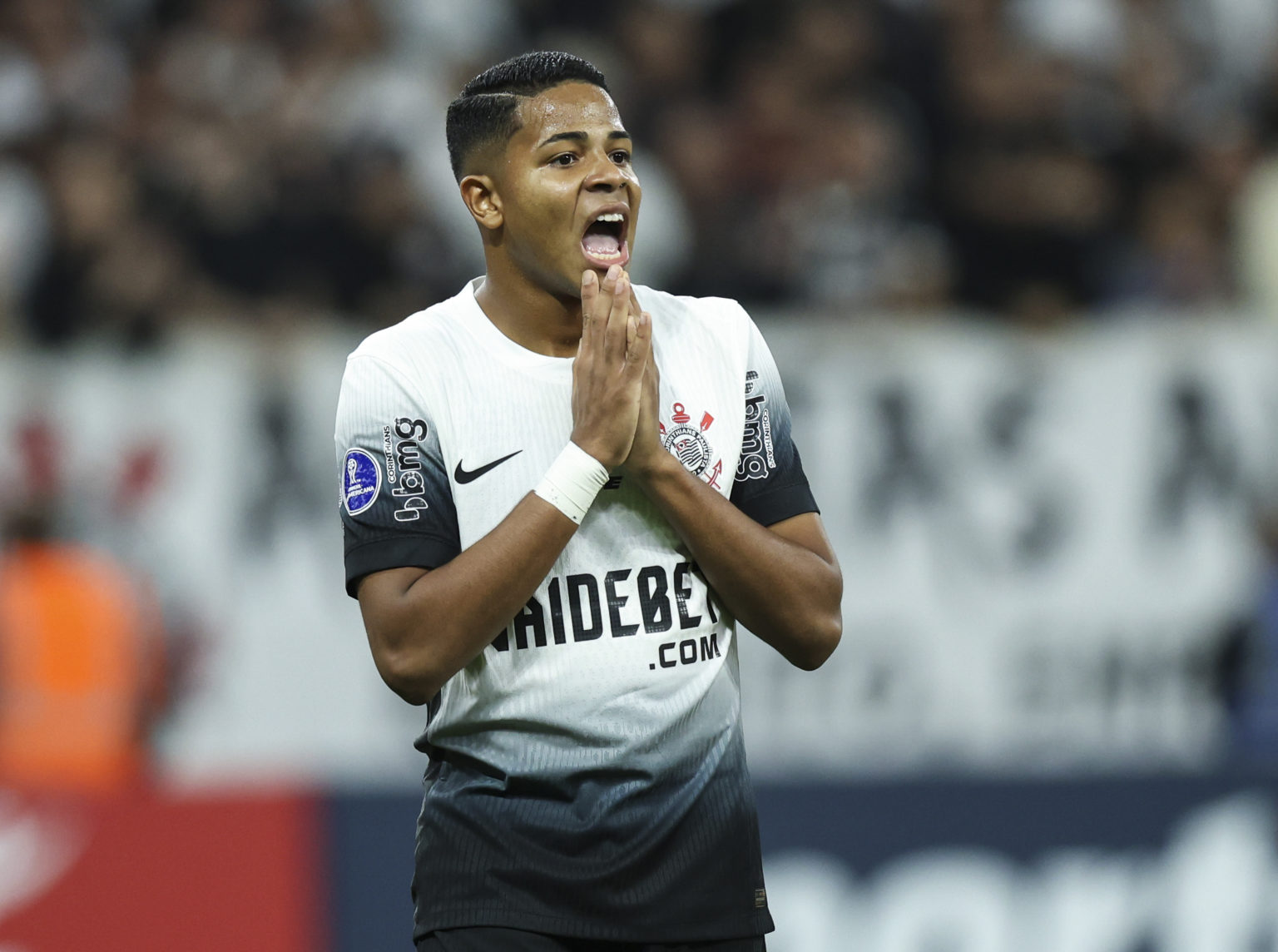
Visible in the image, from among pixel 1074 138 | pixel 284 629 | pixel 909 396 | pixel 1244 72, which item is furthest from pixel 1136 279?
pixel 284 629

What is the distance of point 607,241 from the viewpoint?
127 inches

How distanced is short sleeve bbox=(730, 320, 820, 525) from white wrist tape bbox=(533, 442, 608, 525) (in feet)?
1.09

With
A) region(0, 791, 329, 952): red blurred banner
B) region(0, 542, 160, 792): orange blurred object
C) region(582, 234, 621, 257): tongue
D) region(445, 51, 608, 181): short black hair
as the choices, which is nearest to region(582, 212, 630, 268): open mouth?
region(582, 234, 621, 257): tongue

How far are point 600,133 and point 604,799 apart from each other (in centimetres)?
112

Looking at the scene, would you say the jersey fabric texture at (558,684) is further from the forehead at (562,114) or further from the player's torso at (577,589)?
the forehead at (562,114)

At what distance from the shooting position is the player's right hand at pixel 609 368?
310 cm

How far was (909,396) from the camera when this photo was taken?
8.28 m

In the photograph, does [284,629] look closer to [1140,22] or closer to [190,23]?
[190,23]

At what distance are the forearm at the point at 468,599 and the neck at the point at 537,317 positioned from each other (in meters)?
0.37

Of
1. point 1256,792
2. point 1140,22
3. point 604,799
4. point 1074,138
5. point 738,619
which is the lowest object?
point 1256,792

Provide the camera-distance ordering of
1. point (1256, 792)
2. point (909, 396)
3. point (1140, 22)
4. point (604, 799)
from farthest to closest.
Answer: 1. point (1140, 22)
2. point (909, 396)
3. point (1256, 792)
4. point (604, 799)

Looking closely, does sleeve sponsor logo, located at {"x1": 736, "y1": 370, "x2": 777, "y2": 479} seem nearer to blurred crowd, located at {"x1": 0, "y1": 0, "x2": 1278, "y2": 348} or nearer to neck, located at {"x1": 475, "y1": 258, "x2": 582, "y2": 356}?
neck, located at {"x1": 475, "y1": 258, "x2": 582, "y2": 356}

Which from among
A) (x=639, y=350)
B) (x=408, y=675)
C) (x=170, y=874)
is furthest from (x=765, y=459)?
(x=170, y=874)

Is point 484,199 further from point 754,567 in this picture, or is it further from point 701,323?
point 754,567
